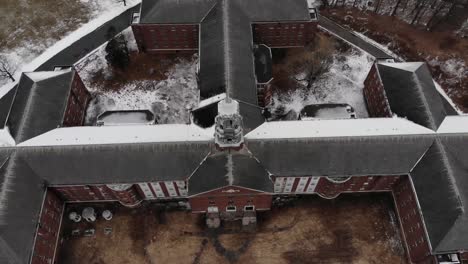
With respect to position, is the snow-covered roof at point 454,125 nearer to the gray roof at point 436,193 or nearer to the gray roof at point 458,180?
the gray roof at point 458,180

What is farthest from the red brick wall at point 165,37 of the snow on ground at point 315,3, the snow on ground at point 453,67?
the snow on ground at point 453,67

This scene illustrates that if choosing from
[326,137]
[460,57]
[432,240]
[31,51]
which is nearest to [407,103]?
[326,137]

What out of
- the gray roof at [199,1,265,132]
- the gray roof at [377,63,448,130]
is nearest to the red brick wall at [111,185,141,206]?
the gray roof at [199,1,265,132]

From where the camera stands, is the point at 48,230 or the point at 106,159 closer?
the point at 106,159

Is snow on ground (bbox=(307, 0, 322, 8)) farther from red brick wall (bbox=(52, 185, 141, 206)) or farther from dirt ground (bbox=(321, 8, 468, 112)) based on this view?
red brick wall (bbox=(52, 185, 141, 206))

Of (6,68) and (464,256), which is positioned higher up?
(464,256)

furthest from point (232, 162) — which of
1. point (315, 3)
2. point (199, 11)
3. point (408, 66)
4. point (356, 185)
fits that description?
point (315, 3)

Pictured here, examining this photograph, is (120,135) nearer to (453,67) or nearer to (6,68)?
(6,68)
